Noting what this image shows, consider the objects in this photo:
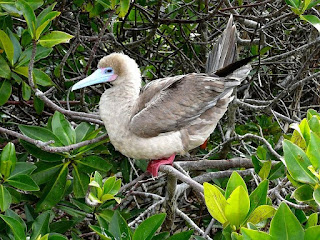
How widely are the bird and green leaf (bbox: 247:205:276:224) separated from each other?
3.96 ft

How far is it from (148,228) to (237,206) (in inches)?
18.7

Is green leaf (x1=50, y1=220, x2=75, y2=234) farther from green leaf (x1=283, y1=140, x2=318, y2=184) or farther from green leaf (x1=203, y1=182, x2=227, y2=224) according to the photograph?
green leaf (x1=283, y1=140, x2=318, y2=184)

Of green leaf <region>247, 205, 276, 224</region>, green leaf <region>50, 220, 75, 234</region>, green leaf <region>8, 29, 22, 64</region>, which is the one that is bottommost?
green leaf <region>50, 220, 75, 234</region>

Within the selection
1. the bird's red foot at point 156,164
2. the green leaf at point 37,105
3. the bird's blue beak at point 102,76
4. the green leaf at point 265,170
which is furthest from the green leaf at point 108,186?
the green leaf at point 37,105

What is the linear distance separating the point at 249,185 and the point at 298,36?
1794 millimetres

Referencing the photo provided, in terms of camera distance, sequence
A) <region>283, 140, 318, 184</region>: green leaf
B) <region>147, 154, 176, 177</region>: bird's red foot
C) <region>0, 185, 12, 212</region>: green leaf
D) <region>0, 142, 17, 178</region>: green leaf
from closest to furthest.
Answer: <region>283, 140, 318, 184</region>: green leaf
<region>0, 185, 12, 212</region>: green leaf
<region>0, 142, 17, 178</region>: green leaf
<region>147, 154, 176, 177</region>: bird's red foot

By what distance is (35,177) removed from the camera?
9.04 ft

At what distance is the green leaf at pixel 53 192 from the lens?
9.04 ft

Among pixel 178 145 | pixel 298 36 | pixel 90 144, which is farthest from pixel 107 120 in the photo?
pixel 298 36

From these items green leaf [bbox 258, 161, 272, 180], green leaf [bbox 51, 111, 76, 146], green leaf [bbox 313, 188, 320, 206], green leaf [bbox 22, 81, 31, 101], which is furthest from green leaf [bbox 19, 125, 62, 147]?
green leaf [bbox 313, 188, 320, 206]

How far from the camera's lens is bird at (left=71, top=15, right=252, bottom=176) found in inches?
115

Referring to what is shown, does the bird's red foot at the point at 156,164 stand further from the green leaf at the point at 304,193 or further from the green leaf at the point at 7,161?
the green leaf at the point at 304,193

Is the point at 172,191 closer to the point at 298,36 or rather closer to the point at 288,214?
the point at 288,214

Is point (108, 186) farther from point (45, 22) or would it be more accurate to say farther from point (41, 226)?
point (45, 22)
